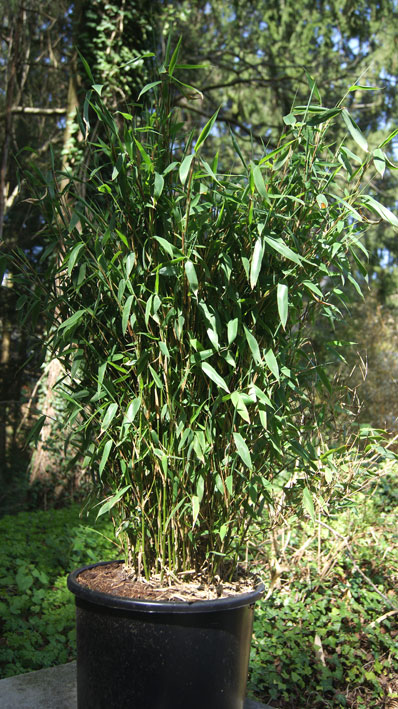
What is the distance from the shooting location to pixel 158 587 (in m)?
1.62

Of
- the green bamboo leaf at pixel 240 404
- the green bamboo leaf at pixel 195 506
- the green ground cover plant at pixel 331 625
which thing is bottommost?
the green ground cover plant at pixel 331 625

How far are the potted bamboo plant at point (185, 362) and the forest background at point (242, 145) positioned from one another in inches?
13.9

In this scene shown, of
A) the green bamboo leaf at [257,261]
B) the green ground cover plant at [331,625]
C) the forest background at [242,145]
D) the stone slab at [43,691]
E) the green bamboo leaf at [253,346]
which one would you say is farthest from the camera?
the forest background at [242,145]

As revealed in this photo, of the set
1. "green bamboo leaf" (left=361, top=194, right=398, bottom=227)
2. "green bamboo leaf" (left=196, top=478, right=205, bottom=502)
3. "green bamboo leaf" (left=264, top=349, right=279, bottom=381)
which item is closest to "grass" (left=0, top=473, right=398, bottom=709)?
"green bamboo leaf" (left=196, top=478, right=205, bottom=502)

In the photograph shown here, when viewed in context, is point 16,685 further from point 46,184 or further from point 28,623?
point 46,184

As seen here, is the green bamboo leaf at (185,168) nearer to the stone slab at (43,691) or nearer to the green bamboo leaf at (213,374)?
the green bamboo leaf at (213,374)

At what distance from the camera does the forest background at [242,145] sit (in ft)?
9.04

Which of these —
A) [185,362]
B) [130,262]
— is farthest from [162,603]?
[130,262]

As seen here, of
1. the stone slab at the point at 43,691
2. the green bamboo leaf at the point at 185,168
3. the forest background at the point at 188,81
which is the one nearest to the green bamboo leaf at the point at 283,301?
the green bamboo leaf at the point at 185,168

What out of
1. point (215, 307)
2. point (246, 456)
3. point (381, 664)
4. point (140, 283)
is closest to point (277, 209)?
point (215, 307)

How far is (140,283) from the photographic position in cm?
162

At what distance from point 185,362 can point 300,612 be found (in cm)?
199

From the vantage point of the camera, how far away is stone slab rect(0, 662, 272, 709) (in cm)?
193

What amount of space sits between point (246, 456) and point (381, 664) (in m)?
1.89
